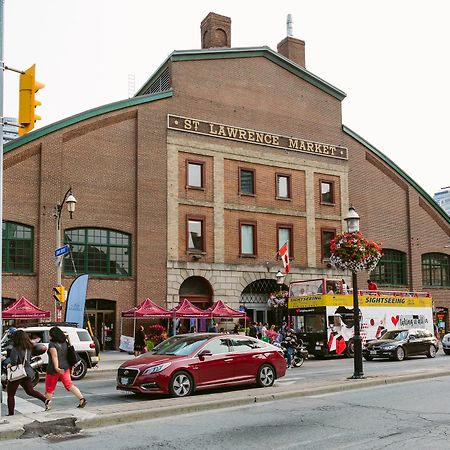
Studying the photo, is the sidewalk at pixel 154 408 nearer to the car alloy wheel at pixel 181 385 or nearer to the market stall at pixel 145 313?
the car alloy wheel at pixel 181 385

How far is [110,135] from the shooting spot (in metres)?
34.0

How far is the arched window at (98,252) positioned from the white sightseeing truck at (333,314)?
9.13 m

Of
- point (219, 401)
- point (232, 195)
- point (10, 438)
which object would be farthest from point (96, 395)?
point (232, 195)

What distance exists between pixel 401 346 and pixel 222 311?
32.1 ft

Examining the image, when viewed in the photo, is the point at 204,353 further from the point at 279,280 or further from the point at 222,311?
the point at 279,280

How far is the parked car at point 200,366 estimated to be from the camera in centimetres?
1427

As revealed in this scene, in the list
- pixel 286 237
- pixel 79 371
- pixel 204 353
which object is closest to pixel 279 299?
pixel 286 237

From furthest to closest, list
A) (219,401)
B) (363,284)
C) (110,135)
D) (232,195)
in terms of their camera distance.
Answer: (363,284) → (232,195) → (110,135) → (219,401)

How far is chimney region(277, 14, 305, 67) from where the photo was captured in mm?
43397

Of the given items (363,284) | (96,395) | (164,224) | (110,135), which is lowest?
(96,395)

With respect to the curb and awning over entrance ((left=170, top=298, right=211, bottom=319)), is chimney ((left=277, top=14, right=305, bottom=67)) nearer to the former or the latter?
awning over entrance ((left=170, top=298, right=211, bottom=319))

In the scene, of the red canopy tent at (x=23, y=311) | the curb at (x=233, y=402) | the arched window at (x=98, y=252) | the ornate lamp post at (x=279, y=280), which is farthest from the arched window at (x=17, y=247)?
the curb at (x=233, y=402)

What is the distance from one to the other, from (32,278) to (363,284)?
2121 centimetres

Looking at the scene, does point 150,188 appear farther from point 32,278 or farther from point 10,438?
point 10,438
